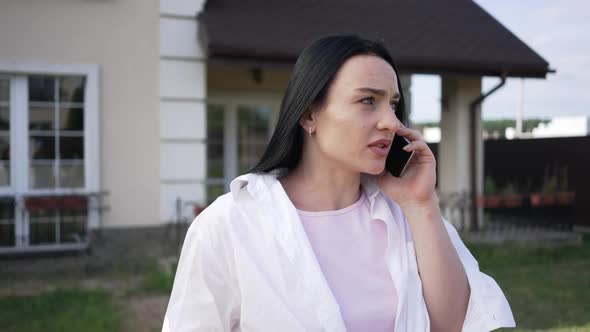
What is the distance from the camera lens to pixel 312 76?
5.68ft

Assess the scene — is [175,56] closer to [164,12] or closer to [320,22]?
[164,12]

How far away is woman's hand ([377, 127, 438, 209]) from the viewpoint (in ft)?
6.01

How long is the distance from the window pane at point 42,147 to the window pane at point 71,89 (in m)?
0.51

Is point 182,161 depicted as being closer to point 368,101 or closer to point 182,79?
point 182,79

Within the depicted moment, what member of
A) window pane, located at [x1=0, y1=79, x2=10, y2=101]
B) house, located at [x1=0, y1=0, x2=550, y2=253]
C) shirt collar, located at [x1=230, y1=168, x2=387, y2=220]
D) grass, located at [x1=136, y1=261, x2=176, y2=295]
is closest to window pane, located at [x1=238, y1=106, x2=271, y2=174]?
house, located at [x1=0, y1=0, x2=550, y2=253]

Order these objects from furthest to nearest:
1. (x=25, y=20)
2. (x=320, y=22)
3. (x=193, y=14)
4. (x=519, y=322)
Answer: (x=320, y=22) → (x=193, y=14) → (x=25, y=20) → (x=519, y=322)

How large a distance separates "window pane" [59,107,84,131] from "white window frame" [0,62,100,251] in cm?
14

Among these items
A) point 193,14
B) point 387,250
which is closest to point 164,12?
point 193,14

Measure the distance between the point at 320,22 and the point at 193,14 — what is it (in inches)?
67.6

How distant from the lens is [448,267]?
1733mm

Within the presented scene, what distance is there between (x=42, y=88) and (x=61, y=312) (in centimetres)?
293

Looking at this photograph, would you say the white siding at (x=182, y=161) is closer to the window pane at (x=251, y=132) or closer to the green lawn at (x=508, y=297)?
the green lawn at (x=508, y=297)

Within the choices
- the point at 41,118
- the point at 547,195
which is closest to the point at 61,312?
the point at 41,118

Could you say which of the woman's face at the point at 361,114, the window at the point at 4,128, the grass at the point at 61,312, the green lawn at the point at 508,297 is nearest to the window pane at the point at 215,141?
the green lawn at the point at 508,297
